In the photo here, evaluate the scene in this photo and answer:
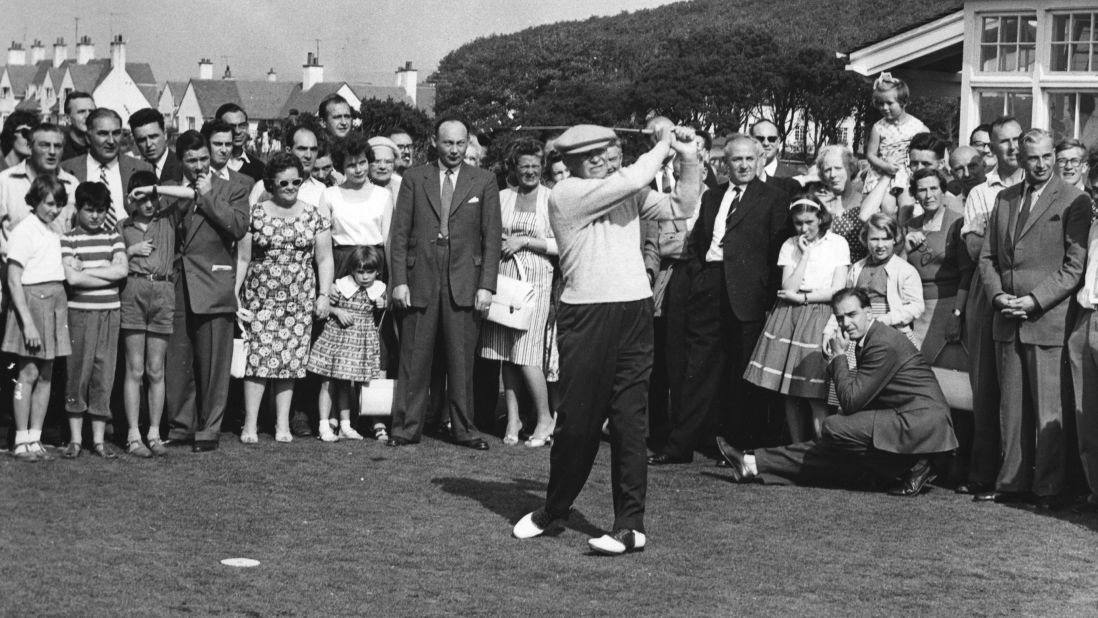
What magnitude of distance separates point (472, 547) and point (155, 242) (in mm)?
3520

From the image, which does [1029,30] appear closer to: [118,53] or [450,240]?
[450,240]

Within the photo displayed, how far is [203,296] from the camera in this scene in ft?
32.0

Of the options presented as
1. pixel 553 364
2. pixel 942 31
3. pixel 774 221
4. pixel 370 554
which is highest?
pixel 942 31

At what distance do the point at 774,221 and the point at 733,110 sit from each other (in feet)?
150

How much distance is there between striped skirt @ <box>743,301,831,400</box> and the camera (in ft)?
30.5

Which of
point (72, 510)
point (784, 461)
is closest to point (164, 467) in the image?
point (72, 510)

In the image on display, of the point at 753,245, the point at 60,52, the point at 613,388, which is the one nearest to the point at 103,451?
the point at 613,388

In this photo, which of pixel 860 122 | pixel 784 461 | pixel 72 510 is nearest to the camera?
pixel 72 510

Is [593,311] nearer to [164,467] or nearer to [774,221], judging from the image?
[774,221]

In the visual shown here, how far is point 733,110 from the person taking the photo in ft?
179

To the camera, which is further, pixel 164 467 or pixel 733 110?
pixel 733 110

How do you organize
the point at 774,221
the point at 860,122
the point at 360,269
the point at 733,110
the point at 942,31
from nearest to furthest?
the point at 774,221 → the point at 360,269 → the point at 942,31 → the point at 860,122 → the point at 733,110

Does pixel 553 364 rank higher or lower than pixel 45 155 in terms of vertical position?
lower

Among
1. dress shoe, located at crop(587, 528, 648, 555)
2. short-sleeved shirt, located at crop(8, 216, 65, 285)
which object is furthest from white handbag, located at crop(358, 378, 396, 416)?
dress shoe, located at crop(587, 528, 648, 555)
